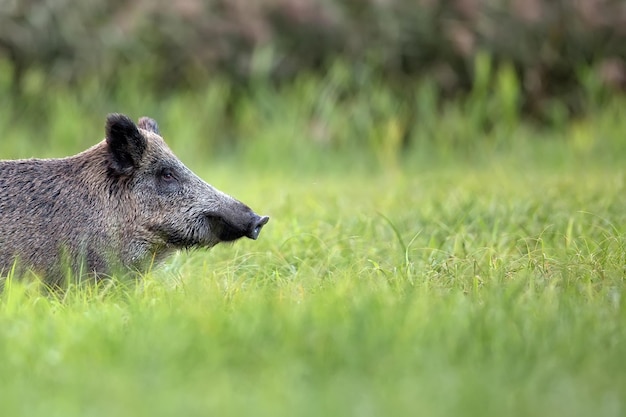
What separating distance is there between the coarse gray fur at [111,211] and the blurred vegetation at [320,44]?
5454 millimetres

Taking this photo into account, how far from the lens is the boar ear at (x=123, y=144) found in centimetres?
516

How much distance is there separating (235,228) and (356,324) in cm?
171

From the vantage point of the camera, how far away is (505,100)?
9.84m

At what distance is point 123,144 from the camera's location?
5.25m

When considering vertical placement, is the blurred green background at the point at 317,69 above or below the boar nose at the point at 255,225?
above

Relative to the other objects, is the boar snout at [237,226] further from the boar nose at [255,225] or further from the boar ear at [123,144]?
the boar ear at [123,144]

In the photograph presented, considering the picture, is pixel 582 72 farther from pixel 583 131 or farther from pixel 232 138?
pixel 232 138

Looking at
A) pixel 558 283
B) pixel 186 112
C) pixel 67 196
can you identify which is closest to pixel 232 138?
pixel 186 112

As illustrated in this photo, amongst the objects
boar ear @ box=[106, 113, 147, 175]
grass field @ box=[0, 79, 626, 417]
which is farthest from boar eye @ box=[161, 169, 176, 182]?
grass field @ box=[0, 79, 626, 417]

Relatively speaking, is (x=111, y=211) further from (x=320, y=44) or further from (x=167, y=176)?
(x=320, y=44)

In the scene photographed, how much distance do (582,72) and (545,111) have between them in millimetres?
637

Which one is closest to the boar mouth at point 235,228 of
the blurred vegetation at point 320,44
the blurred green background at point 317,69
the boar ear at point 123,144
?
the boar ear at point 123,144

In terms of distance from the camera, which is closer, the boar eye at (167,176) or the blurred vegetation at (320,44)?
the boar eye at (167,176)

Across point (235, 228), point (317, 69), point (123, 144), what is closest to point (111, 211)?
point (123, 144)
